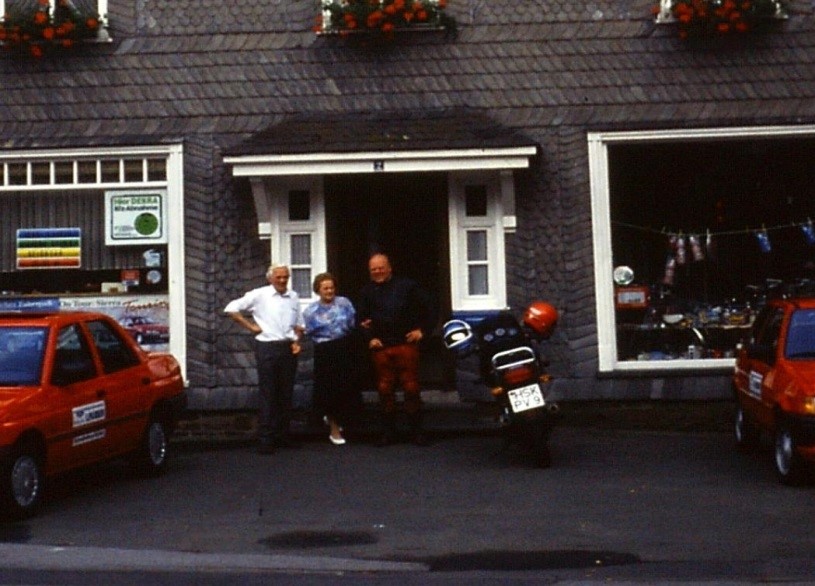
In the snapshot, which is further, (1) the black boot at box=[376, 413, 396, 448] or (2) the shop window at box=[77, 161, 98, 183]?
(2) the shop window at box=[77, 161, 98, 183]

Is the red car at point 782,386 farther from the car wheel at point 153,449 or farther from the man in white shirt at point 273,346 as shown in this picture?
the car wheel at point 153,449

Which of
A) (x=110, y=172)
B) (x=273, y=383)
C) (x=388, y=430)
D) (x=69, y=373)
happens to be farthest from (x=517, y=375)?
(x=110, y=172)

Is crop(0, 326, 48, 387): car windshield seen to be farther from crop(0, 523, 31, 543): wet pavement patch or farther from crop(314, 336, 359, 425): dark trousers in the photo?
crop(314, 336, 359, 425): dark trousers

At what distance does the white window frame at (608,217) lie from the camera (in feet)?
57.3

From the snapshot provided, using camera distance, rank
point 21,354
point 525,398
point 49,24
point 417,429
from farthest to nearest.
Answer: point 49,24, point 417,429, point 525,398, point 21,354

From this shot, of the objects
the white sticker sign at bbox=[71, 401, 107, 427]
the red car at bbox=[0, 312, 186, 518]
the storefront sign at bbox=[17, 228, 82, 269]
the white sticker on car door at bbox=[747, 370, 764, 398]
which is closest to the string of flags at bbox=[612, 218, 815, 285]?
the white sticker on car door at bbox=[747, 370, 764, 398]

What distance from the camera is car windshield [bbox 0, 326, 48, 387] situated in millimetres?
11961

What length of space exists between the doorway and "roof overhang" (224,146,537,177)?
3.77ft

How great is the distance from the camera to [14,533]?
10.9m

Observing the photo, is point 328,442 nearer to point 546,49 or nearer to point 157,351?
point 157,351

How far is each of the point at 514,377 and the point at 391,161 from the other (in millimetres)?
4029

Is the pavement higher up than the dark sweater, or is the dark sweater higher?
the dark sweater

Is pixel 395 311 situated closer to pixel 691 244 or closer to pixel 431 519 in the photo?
pixel 691 244

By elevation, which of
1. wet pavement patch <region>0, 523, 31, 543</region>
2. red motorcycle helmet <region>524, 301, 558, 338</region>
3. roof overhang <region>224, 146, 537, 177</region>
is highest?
roof overhang <region>224, 146, 537, 177</region>
